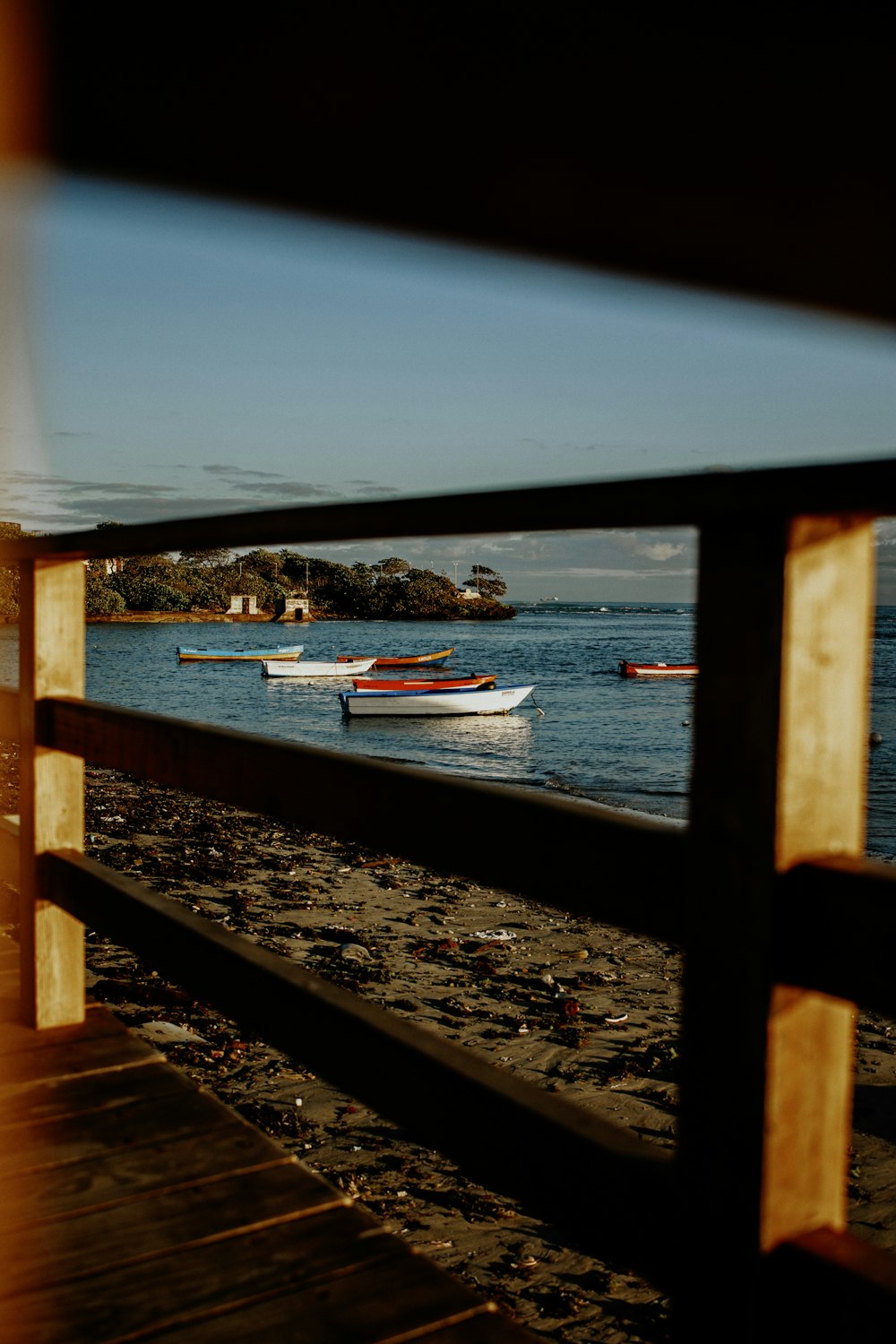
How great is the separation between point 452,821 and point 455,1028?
3.80 meters

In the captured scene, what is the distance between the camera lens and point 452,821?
116 cm

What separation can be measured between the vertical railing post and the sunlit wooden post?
166 centimetres

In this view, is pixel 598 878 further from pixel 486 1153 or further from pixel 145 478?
pixel 145 478

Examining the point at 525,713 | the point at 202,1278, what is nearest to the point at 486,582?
the point at 525,713

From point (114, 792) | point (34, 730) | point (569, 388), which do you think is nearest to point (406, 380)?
point (569, 388)

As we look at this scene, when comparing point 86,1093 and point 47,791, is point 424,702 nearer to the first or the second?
point 47,791

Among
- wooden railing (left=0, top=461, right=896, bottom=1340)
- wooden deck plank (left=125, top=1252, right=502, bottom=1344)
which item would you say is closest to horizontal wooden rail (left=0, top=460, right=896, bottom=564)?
wooden railing (left=0, top=461, right=896, bottom=1340)

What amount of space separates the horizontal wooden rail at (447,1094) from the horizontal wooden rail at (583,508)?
0.61 metres

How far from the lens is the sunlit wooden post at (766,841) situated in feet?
2.61

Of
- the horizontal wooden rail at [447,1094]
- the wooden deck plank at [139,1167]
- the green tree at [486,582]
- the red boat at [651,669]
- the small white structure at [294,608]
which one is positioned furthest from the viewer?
the green tree at [486,582]

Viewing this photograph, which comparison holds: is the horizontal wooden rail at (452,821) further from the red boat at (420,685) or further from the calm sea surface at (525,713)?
the red boat at (420,685)

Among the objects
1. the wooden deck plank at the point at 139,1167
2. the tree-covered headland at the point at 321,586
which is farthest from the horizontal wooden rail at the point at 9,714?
the tree-covered headland at the point at 321,586

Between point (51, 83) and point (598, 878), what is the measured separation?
3.25 meters

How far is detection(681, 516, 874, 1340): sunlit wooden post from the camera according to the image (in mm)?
796
